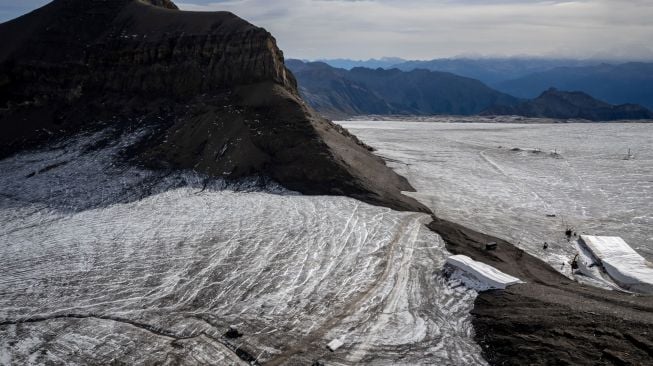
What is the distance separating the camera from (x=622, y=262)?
19156 millimetres

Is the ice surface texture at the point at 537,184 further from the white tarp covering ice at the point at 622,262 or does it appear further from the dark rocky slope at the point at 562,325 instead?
the dark rocky slope at the point at 562,325

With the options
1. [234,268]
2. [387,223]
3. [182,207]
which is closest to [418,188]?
[387,223]

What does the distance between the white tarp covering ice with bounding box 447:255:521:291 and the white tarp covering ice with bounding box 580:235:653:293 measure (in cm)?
505

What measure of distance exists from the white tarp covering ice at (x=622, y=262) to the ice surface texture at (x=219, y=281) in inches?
265

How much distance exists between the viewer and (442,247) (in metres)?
20.0

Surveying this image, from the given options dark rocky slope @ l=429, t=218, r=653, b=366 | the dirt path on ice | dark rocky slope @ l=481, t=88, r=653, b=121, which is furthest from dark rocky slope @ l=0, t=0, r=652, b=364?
dark rocky slope @ l=481, t=88, r=653, b=121

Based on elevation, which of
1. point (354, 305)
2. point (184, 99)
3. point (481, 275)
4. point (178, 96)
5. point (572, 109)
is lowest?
point (354, 305)

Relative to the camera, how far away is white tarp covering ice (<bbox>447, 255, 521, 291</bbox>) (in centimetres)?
1584

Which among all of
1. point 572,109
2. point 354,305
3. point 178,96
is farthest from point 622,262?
point 572,109

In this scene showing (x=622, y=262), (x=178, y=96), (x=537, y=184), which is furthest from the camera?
(x=178, y=96)

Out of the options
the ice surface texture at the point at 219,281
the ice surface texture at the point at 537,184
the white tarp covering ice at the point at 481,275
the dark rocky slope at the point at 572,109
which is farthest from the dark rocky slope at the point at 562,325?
the dark rocky slope at the point at 572,109

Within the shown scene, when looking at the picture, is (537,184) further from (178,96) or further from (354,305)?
(178,96)

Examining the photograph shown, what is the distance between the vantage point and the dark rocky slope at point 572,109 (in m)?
145

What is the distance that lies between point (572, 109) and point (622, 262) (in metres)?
149
